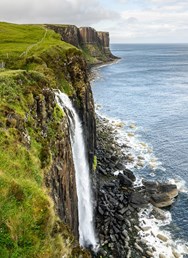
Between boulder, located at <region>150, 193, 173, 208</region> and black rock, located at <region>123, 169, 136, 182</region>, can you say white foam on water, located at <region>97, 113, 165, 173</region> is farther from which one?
boulder, located at <region>150, 193, 173, 208</region>

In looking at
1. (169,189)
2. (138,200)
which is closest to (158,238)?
(138,200)

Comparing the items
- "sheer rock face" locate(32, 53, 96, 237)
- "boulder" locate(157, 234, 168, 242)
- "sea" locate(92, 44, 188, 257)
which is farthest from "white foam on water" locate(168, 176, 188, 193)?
"sheer rock face" locate(32, 53, 96, 237)

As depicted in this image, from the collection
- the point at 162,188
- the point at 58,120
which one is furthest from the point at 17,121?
the point at 162,188

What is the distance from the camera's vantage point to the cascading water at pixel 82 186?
3055 cm

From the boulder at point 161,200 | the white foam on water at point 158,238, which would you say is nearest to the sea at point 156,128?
the white foam on water at point 158,238

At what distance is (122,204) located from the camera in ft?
129

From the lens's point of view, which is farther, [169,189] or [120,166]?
[120,166]

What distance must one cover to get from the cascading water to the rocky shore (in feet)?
6.09

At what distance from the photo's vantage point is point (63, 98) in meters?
33.9

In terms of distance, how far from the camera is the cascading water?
3055 cm

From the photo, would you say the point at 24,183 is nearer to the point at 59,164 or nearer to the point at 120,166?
the point at 59,164

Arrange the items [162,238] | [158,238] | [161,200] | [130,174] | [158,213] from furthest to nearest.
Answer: [130,174]
[161,200]
[158,213]
[158,238]
[162,238]

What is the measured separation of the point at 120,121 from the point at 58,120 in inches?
2044

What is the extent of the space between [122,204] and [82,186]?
960cm
